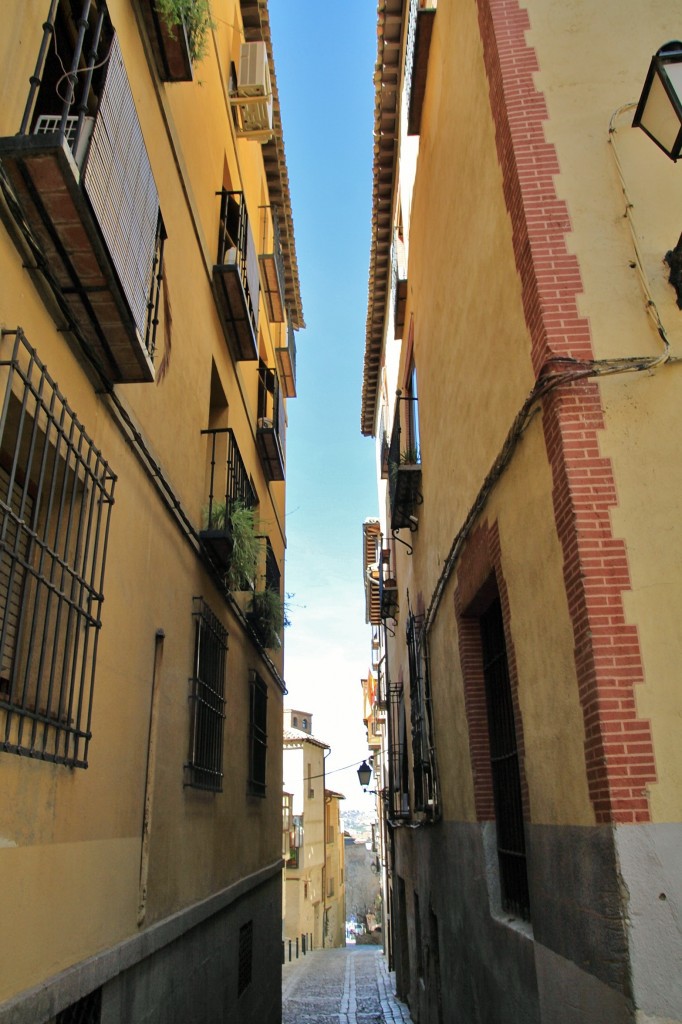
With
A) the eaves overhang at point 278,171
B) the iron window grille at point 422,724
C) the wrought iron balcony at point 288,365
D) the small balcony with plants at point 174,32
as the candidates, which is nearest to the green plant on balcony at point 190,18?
the small balcony with plants at point 174,32

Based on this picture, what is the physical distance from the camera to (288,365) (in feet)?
48.1

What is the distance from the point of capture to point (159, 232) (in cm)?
542

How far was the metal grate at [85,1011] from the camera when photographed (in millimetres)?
3816

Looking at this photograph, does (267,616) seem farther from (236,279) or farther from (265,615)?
(236,279)

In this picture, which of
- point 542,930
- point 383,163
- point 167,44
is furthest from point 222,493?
point 383,163

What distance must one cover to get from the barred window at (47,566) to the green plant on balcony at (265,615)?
5386mm

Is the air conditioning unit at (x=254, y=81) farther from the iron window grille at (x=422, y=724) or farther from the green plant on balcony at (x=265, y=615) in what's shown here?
the iron window grille at (x=422, y=724)

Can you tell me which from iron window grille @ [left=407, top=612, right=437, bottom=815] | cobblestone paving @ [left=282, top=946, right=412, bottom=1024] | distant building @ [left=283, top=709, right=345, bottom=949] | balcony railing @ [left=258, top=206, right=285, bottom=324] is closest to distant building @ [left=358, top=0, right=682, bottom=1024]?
iron window grille @ [left=407, top=612, right=437, bottom=815]

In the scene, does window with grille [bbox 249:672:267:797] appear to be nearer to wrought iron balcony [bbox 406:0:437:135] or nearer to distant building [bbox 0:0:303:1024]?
distant building [bbox 0:0:303:1024]

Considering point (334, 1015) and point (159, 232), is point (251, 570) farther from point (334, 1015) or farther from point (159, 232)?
point (334, 1015)

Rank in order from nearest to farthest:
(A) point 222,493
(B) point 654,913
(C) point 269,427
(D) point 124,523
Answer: (B) point 654,913, (D) point 124,523, (A) point 222,493, (C) point 269,427

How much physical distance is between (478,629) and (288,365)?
8.95m

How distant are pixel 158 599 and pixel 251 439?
5.54 m

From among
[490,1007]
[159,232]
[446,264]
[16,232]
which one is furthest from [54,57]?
[490,1007]
